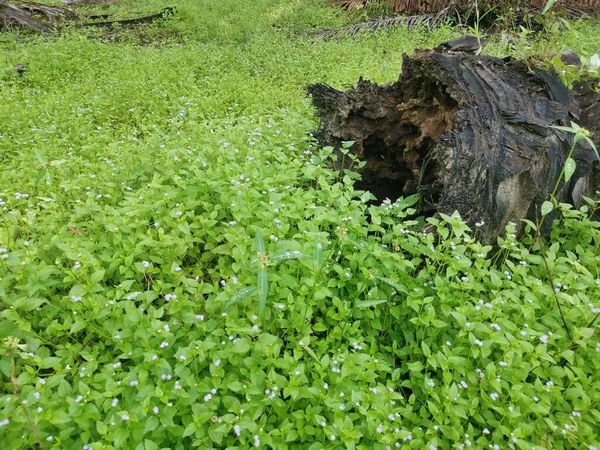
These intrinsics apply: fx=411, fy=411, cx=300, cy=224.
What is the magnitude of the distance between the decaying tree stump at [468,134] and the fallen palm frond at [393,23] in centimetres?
691

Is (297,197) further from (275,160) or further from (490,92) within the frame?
(490,92)

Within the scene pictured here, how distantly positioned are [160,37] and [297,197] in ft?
32.3

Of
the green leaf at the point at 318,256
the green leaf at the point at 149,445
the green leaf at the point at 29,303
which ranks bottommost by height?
the green leaf at the point at 149,445

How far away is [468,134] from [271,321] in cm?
204

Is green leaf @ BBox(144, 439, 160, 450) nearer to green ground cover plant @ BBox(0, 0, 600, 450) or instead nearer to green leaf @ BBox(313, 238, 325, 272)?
green ground cover plant @ BBox(0, 0, 600, 450)

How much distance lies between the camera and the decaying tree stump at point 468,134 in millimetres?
3043

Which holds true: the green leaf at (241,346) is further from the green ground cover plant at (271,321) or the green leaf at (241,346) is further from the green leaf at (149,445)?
the green leaf at (149,445)

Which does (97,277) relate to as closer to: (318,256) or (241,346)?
(241,346)

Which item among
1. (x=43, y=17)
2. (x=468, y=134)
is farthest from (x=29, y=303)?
(x=43, y=17)

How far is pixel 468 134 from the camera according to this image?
123 inches

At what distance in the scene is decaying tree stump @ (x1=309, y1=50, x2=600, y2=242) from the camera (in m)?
3.04

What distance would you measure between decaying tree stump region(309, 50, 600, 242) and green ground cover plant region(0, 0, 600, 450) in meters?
0.31

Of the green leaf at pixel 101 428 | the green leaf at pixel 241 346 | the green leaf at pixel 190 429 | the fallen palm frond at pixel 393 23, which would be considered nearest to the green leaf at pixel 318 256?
the green leaf at pixel 241 346

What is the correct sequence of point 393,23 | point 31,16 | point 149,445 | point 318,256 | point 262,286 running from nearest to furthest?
point 149,445 < point 262,286 < point 318,256 < point 393,23 < point 31,16
